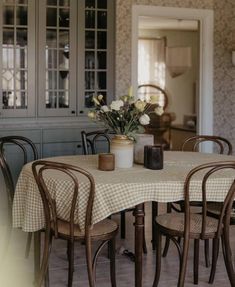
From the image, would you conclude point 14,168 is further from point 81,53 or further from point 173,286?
point 173,286

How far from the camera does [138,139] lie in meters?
3.47

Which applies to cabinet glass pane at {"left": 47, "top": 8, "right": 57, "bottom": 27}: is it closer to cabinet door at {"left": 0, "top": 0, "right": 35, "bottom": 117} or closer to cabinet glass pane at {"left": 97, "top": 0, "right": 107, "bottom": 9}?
cabinet door at {"left": 0, "top": 0, "right": 35, "bottom": 117}

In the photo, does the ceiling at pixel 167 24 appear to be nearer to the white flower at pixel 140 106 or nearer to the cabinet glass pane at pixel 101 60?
the cabinet glass pane at pixel 101 60

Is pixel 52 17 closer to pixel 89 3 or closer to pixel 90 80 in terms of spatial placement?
pixel 89 3

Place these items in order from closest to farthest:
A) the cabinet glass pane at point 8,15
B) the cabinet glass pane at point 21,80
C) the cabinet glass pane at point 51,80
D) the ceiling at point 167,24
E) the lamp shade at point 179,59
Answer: the cabinet glass pane at point 8,15 < the cabinet glass pane at point 21,80 < the cabinet glass pane at point 51,80 < the ceiling at point 167,24 < the lamp shade at point 179,59

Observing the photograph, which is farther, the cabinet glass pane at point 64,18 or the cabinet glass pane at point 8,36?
the cabinet glass pane at point 64,18

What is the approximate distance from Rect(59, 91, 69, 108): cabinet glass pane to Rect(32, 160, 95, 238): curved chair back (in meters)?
1.95

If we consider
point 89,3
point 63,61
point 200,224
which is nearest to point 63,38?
point 63,61

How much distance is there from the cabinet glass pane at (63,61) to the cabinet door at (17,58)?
275 millimetres

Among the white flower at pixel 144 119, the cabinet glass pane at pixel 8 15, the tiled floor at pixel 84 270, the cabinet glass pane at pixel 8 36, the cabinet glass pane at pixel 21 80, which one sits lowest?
the tiled floor at pixel 84 270

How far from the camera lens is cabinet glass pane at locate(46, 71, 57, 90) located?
4812 mm

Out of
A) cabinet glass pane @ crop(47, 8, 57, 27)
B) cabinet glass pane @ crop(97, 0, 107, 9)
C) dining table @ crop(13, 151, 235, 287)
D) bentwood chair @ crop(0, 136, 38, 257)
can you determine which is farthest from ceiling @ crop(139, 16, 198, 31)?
dining table @ crop(13, 151, 235, 287)

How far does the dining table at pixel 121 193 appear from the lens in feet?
9.39

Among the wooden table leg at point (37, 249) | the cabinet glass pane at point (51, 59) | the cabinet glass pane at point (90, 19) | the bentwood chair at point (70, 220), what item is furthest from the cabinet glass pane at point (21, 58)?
the wooden table leg at point (37, 249)
